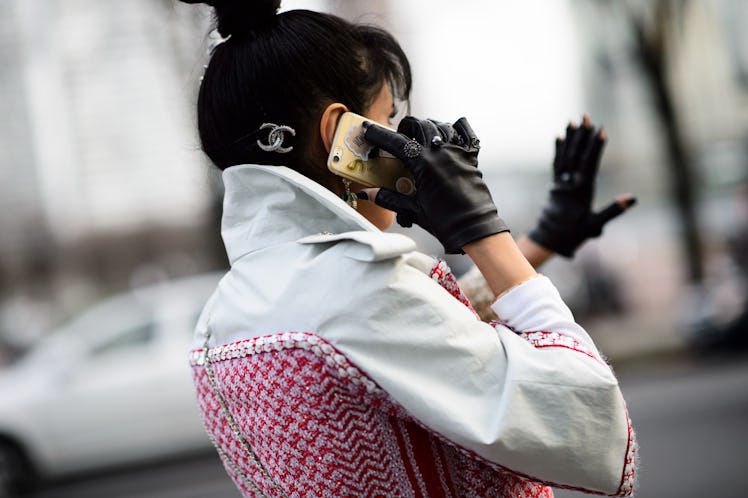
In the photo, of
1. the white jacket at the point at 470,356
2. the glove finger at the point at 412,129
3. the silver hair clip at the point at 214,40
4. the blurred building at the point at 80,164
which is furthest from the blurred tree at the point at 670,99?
the blurred building at the point at 80,164

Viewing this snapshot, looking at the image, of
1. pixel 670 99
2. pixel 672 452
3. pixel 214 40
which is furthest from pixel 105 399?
pixel 670 99

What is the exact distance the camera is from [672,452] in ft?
18.7

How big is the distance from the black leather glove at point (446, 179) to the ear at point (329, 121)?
7 cm

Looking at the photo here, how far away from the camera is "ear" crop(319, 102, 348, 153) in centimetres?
117

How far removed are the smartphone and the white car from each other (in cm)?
589

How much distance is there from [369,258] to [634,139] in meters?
30.9

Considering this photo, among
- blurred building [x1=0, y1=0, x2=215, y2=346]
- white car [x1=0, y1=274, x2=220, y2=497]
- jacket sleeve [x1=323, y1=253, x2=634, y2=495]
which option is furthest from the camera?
blurred building [x1=0, y1=0, x2=215, y2=346]

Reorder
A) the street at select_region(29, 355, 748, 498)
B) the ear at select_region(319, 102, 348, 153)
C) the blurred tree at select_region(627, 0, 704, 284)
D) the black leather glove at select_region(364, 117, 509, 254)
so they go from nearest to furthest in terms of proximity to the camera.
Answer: the black leather glove at select_region(364, 117, 509, 254), the ear at select_region(319, 102, 348, 153), the street at select_region(29, 355, 748, 498), the blurred tree at select_region(627, 0, 704, 284)

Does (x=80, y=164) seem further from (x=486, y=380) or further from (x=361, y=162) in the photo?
(x=486, y=380)

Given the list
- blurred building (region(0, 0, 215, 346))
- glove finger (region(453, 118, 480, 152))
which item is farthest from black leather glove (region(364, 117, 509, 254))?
blurred building (region(0, 0, 215, 346))

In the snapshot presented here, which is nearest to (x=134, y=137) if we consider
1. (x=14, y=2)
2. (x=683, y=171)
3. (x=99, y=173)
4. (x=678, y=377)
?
(x=99, y=173)

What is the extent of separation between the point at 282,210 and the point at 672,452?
5233 millimetres

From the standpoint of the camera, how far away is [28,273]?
2367 cm

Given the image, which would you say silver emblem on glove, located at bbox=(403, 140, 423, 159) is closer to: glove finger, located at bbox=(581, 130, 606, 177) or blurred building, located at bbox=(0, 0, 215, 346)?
glove finger, located at bbox=(581, 130, 606, 177)
